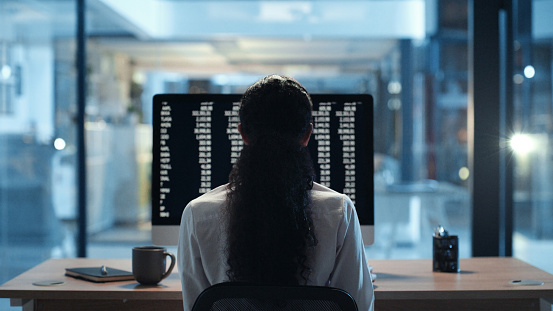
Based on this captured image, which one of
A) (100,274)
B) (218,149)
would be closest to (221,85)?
(218,149)

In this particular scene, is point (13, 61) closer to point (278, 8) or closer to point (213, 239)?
point (278, 8)

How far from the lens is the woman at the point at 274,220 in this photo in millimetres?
1152

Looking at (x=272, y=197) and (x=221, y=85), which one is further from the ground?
(x=221, y=85)

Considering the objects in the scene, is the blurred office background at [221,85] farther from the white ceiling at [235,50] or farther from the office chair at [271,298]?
the office chair at [271,298]

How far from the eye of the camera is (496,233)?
8.12 feet

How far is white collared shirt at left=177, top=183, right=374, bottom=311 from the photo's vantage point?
119 cm

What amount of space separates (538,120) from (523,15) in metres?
0.47

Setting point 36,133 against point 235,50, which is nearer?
point 36,133

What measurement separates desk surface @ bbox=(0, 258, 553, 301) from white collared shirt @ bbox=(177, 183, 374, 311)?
33 centimetres

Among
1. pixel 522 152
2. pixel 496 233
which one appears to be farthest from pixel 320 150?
pixel 522 152

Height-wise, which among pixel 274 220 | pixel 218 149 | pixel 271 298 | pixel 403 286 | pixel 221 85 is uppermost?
pixel 221 85

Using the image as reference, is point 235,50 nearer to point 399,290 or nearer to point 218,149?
point 218,149

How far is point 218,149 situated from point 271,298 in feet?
2.82

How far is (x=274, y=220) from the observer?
115cm
